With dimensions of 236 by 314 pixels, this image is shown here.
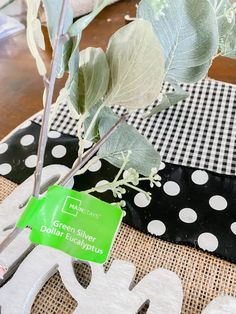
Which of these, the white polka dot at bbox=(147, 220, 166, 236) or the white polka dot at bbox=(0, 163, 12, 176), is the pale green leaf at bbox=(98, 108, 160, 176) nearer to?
the white polka dot at bbox=(147, 220, 166, 236)

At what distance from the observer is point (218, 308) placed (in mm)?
455

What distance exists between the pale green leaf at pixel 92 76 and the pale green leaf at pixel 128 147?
0.05m

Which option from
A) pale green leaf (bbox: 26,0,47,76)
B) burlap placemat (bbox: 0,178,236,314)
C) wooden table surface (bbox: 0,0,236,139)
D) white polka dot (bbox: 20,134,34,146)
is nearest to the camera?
pale green leaf (bbox: 26,0,47,76)

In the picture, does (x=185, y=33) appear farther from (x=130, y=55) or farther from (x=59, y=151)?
(x=59, y=151)

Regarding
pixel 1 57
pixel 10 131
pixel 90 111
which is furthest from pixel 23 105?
pixel 90 111

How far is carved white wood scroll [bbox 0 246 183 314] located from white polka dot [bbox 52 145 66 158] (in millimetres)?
202

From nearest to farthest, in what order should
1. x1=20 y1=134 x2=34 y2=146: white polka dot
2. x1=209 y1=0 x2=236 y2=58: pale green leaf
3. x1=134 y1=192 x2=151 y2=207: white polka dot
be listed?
1. x1=209 y1=0 x2=236 y2=58: pale green leaf
2. x1=134 y1=192 x2=151 y2=207: white polka dot
3. x1=20 y1=134 x2=34 y2=146: white polka dot

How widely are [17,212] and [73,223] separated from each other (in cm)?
21

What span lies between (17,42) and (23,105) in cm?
27

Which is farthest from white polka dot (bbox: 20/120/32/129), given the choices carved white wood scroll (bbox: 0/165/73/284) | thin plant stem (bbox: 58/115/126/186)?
thin plant stem (bbox: 58/115/126/186)

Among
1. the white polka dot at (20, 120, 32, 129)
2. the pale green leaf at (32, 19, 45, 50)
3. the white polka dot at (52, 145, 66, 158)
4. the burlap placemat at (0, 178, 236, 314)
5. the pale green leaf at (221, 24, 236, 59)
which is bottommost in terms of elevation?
the burlap placemat at (0, 178, 236, 314)

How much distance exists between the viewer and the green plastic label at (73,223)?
0.37 m

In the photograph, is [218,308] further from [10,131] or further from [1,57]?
[1,57]

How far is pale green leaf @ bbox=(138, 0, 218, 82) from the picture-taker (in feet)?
1.12
